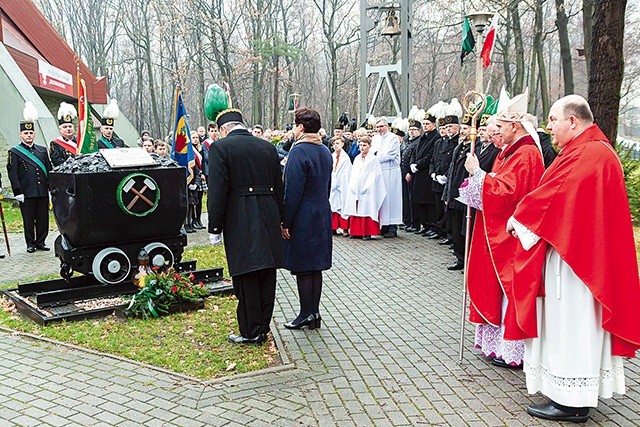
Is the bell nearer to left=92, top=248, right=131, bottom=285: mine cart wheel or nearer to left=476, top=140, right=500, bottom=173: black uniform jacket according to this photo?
left=476, top=140, right=500, bottom=173: black uniform jacket

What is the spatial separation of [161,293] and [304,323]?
1.59 metres

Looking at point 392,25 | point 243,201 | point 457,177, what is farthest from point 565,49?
point 243,201

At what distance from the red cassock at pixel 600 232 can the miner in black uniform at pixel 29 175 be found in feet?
28.4

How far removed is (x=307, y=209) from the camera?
236 inches

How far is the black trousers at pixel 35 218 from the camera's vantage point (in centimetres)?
1049

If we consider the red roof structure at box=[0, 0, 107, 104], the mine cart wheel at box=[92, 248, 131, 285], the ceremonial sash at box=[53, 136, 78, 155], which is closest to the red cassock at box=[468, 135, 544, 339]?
the mine cart wheel at box=[92, 248, 131, 285]

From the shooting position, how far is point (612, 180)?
13.2 ft

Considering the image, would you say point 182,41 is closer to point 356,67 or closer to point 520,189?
point 356,67

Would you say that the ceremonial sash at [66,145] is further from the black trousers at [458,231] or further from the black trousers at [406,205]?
the black trousers at [406,205]

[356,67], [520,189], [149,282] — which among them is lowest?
[149,282]

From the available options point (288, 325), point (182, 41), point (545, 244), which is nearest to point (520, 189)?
point (545, 244)

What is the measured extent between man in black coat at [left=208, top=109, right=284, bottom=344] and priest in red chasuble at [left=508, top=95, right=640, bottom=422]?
7.20 ft

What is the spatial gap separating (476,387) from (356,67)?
145 ft

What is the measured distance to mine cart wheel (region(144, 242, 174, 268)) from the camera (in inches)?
283
